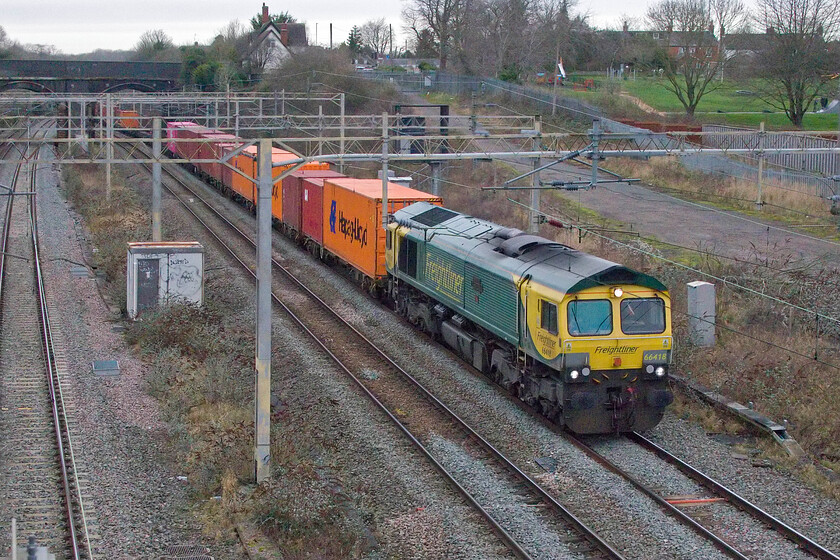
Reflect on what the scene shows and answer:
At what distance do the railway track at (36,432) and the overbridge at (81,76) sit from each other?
4825cm

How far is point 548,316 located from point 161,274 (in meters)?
11.5

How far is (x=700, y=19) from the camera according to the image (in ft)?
189

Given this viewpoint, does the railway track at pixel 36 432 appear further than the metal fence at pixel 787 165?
No

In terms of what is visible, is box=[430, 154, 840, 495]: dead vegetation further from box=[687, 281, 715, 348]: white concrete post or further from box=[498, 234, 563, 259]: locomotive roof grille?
box=[498, 234, 563, 259]: locomotive roof grille

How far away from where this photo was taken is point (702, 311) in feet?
63.3

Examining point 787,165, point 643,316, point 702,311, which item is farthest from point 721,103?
point 643,316

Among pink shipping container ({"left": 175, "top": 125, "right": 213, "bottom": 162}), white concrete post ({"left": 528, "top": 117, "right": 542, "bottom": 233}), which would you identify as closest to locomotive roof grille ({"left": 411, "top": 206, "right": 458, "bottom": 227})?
white concrete post ({"left": 528, "top": 117, "right": 542, "bottom": 233})

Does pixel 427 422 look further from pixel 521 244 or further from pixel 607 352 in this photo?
pixel 521 244

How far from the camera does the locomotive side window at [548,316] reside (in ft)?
46.5

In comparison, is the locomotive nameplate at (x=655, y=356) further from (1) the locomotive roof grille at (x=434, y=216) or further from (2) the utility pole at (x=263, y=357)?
(1) the locomotive roof grille at (x=434, y=216)

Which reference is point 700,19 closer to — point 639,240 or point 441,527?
point 639,240

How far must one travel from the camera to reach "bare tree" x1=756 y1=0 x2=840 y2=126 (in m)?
47.2

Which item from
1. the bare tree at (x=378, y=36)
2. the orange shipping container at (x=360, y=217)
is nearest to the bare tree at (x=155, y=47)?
the bare tree at (x=378, y=36)

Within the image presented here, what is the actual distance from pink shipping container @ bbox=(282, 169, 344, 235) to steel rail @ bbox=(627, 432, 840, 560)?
1651 cm
